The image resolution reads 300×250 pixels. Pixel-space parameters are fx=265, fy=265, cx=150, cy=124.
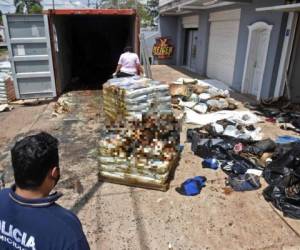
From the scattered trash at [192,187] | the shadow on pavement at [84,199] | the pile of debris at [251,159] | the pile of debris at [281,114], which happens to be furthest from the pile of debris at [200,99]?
the shadow on pavement at [84,199]

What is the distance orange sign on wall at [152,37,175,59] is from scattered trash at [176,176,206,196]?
16.3 m

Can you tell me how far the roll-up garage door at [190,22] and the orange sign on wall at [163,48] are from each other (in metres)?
1.79

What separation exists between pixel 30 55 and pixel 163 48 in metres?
12.7

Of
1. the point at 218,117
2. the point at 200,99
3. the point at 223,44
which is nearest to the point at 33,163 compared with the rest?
the point at 218,117

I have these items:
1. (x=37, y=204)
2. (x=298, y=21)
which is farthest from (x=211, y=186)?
(x=298, y=21)

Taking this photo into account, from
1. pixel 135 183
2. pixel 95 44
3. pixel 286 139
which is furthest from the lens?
pixel 95 44

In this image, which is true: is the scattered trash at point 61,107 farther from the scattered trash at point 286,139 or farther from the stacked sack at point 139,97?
the scattered trash at point 286,139

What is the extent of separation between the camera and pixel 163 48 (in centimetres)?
1897

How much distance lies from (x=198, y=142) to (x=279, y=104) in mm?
4396

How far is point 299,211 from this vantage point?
3.27 metres

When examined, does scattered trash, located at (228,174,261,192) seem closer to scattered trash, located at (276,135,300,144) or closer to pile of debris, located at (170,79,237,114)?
scattered trash, located at (276,135,300,144)

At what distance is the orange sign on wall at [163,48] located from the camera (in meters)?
18.9

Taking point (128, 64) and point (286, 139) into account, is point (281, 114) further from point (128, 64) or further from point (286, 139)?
point (128, 64)

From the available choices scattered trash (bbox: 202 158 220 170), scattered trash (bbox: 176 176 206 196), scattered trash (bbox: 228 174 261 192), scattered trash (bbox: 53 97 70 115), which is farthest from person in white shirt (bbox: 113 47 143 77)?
scattered trash (bbox: 228 174 261 192)
